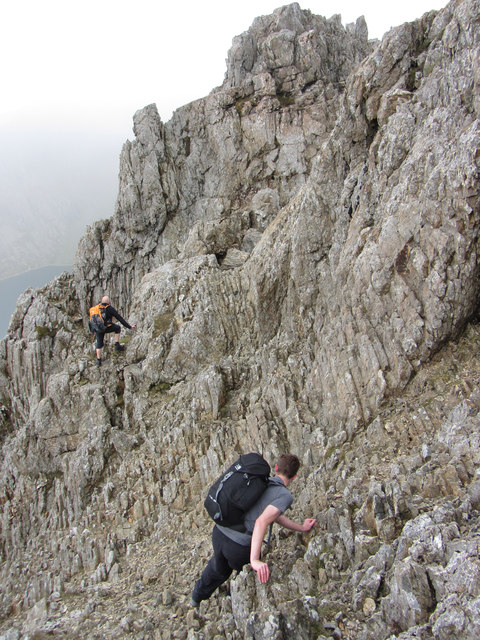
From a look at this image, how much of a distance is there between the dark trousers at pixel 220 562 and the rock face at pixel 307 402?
405mm

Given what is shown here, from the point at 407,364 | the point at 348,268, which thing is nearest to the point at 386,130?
the point at 348,268

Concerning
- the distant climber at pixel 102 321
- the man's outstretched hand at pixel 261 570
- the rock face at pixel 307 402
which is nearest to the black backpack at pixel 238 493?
the man's outstretched hand at pixel 261 570

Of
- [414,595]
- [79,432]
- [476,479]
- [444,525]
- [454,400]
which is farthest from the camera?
[79,432]

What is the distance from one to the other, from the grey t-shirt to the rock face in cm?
109

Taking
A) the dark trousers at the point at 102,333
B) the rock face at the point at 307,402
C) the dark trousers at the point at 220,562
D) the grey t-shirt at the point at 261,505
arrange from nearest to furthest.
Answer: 1. the rock face at the point at 307,402
2. the grey t-shirt at the point at 261,505
3. the dark trousers at the point at 220,562
4. the dark trousers at the point at 102,333

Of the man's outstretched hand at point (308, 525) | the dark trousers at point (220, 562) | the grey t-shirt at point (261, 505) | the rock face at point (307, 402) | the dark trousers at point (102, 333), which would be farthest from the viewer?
the dark trousers at point (102, 333)

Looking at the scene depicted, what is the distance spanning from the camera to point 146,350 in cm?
2345

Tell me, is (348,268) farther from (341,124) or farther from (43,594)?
(43,594)

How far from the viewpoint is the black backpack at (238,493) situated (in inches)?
345

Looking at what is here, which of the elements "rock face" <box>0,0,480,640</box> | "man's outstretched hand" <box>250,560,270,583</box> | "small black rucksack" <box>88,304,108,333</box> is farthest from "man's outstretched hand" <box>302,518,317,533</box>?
"small black rucksack" <box>88,304,108,333</box>

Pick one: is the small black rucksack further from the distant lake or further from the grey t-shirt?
the distant lake

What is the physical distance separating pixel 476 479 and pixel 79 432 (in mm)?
19480

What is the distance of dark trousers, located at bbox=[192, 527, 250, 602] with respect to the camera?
30.2 ft

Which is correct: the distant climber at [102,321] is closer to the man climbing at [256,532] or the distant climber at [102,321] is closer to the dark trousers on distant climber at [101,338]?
the dark trousers on distant climber at [101,338]
